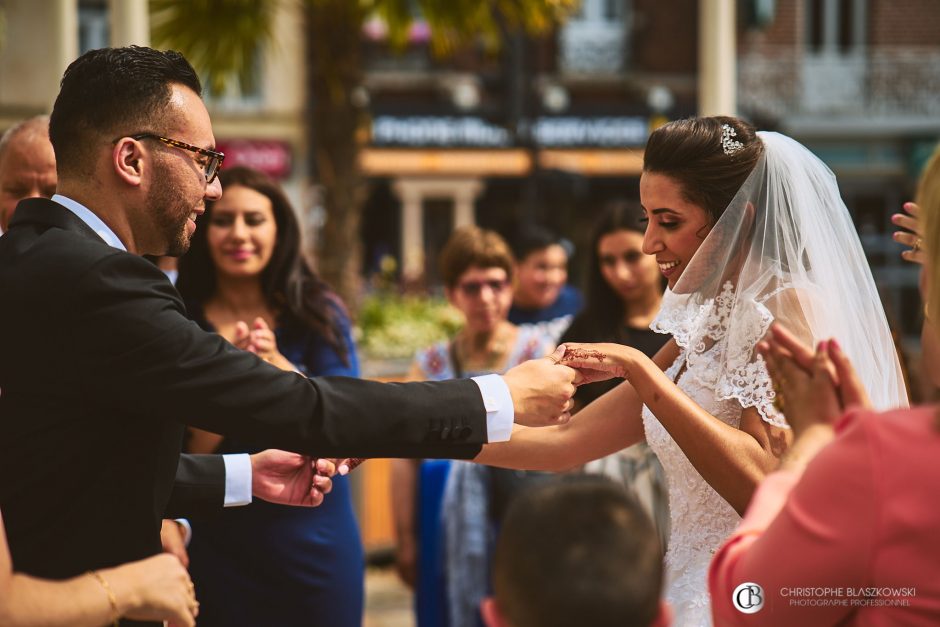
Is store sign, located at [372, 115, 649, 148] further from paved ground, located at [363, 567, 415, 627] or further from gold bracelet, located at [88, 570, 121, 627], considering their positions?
gold bracelet, located at [88, 570, 121, 627]

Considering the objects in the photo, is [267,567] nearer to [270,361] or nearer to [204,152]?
[270,361]

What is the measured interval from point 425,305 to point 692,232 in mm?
7177

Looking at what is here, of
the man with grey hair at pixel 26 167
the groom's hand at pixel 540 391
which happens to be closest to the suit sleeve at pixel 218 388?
the groom's hand at pixel 540 391

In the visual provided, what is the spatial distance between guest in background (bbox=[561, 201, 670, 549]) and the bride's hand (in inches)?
74.1

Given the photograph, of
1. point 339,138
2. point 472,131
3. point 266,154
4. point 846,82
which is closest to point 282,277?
point 339,138

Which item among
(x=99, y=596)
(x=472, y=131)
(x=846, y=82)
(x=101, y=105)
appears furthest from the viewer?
(x=846, y=82)

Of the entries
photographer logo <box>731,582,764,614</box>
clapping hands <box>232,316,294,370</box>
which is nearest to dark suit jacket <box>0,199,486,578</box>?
photographer logo <box>731,582,764,614</box>

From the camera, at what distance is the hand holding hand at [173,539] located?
127 inches

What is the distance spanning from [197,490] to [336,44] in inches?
289

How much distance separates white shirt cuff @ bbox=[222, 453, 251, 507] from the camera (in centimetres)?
279

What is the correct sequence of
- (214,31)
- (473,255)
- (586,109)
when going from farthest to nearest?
(586,109)
(214,31)
(473,255)

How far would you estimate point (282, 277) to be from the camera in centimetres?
400

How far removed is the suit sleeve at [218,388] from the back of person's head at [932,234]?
102cm

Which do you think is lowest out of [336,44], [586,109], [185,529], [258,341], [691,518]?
[185,529]
